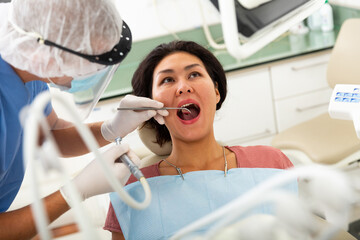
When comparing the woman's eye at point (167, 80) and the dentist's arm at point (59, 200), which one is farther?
the woman's eye at point (167, 80)

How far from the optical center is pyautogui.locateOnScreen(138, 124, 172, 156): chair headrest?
1817mm

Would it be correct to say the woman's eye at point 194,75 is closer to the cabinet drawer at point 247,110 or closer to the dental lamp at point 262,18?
the dental lamp at point 262,18

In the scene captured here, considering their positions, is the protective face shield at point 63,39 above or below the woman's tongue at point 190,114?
above

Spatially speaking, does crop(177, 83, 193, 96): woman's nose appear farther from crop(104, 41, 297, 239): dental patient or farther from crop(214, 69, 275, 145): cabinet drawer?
crop(214, 69, 275, 145): cabinet drawer

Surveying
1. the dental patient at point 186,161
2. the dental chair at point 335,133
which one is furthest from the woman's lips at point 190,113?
the dental chair at point 335,133

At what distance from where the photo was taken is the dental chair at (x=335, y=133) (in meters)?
2.20

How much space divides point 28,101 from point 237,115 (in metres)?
1.66

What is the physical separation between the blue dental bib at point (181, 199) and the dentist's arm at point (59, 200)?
155 millimetres

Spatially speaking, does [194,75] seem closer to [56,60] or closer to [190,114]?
[190,114]

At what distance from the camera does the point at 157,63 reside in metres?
1.74

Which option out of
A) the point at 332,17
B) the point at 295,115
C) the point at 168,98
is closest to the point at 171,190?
the point at 168,98

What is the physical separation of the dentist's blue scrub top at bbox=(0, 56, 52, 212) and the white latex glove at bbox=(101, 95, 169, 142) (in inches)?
12.7

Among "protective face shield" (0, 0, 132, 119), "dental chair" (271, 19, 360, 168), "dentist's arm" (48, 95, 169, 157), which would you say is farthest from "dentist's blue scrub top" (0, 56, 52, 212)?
"dental chair" (271, 19, 360, 168)

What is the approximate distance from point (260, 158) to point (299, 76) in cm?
142
